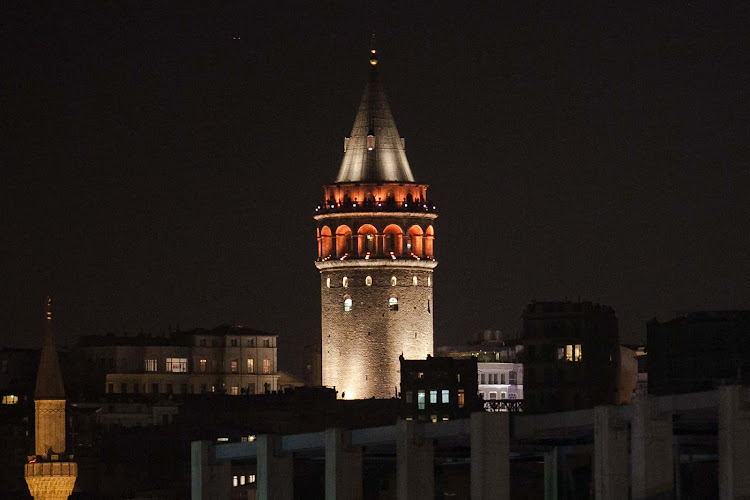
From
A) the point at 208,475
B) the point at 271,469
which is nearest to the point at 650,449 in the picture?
the point at 271,469

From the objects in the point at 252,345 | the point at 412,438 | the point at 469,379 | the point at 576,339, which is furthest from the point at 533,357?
the point at 412,438

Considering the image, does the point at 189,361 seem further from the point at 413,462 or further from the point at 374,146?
the point at 413,462

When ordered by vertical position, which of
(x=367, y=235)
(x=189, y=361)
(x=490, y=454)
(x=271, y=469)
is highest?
(x=367, y=235)

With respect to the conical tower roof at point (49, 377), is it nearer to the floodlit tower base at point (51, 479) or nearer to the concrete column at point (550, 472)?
the floodlit tower base at point (51, 479)

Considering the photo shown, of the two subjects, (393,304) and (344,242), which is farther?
(344,242)

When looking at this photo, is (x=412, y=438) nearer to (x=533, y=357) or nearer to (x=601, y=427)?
(x=601, y=427)

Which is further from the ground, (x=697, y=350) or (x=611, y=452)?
(x=697, y=350)

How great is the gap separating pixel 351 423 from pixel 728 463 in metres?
77.1

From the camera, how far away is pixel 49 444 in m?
137

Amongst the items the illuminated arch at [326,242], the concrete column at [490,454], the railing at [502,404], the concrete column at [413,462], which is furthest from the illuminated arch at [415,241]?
the concrete column at [490,454]

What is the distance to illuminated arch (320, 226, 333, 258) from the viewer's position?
175500 mm

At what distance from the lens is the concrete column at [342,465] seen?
310 ft

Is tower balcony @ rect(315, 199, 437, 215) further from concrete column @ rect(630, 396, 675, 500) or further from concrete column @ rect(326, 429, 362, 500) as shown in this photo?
concrete column @ rect(630, 396, 675, 500)

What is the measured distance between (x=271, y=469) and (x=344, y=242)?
3062 inches
